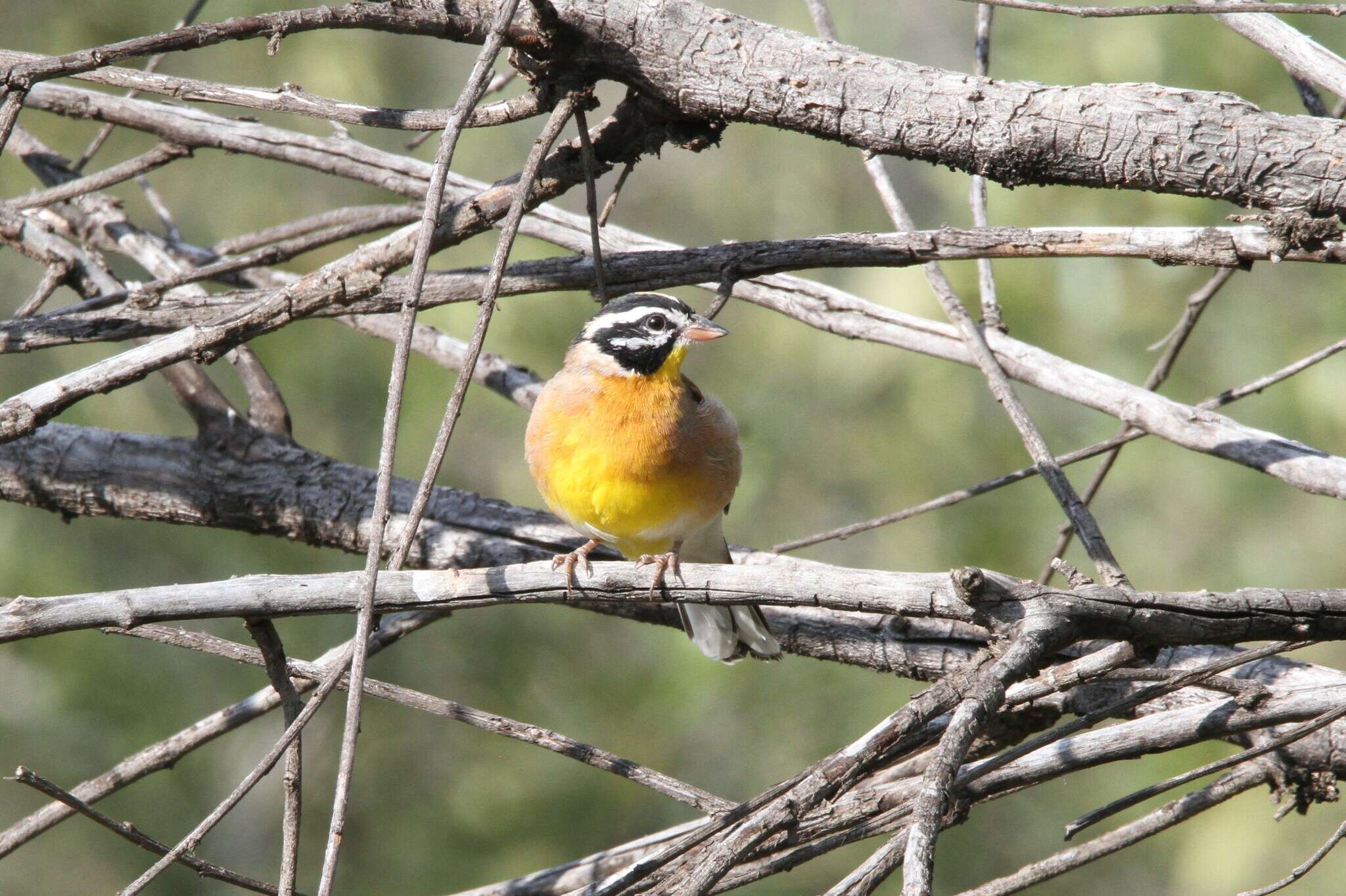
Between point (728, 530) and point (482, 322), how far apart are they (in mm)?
7057

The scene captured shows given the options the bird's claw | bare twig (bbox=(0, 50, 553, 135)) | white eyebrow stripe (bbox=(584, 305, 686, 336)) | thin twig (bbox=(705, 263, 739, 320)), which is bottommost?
the bird's claw

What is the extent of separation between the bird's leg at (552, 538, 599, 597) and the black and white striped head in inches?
27.4

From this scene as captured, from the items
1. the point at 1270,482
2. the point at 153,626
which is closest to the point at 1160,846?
the point at 1270,482

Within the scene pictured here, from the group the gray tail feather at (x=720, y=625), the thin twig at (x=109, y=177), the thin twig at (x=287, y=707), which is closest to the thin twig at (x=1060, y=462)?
the gray tail feather at (x=720, y=625)

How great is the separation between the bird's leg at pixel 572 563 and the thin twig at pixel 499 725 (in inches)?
16.5

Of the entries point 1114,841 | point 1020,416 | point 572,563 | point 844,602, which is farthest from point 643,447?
point 1114,841

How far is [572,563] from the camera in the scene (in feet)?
10.3

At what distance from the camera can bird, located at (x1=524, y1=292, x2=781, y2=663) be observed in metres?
4.36

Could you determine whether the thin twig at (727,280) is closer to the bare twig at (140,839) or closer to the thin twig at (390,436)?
the thin twig at (390,436)

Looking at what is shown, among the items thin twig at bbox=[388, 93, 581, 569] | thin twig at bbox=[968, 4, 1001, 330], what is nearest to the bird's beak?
thin twig at bbox=[968, 4, 1001, 330]

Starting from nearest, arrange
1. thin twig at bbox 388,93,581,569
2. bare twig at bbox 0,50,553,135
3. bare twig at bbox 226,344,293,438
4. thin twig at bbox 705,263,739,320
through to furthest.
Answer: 1. thin twig at bbox 388,93,581,569
2. bare twig at bbox 0,50,553,135
3. thin twig at bbox 705,263,739,320
4. bare twig at bbox 226,344,293,438

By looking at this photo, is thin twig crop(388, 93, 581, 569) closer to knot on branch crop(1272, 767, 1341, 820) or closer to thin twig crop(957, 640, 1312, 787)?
thin twig crop(957, 640, 1312, 787)

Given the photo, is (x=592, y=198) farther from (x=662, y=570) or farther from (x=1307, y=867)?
(x=1307, y=867)

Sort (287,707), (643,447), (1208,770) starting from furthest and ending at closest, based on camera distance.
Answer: (643,447) → (287,707) → (1208,770)
